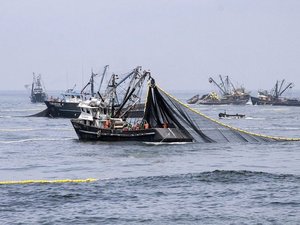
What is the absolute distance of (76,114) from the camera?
135 metres

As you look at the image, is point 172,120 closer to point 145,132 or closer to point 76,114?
point 145,132

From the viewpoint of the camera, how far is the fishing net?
7294cm

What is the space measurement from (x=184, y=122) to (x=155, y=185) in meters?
29.0

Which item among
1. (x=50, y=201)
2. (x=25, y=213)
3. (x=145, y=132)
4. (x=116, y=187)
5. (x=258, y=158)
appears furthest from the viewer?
(x=145, y=132)

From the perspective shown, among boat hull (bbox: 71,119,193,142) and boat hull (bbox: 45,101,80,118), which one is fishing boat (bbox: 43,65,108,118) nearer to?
boat hull (bbox: 45,101,80,118)

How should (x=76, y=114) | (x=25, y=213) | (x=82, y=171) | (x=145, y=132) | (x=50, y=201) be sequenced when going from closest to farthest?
(x=25, y=213) < (x=50, y=201) < (x=82, y=171) < (x=145, y=132) < (x=76, y=114)

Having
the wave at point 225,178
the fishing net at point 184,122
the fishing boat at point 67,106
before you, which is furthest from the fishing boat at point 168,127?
the fishing boat at point 67,106

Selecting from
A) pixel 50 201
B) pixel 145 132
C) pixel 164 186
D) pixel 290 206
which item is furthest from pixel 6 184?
pixel 145 132

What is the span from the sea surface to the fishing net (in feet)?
4.05

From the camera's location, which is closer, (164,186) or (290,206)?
(290,206)

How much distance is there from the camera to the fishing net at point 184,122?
72.9 metres

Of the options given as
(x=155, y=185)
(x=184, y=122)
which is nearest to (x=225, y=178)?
(x=155, y=185)

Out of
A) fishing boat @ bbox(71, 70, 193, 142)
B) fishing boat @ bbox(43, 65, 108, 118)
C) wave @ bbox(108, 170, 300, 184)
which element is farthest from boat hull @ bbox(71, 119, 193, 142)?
fishing boat @ bbox(43, 65, 108, 118)

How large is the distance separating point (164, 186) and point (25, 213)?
10.1 metres
